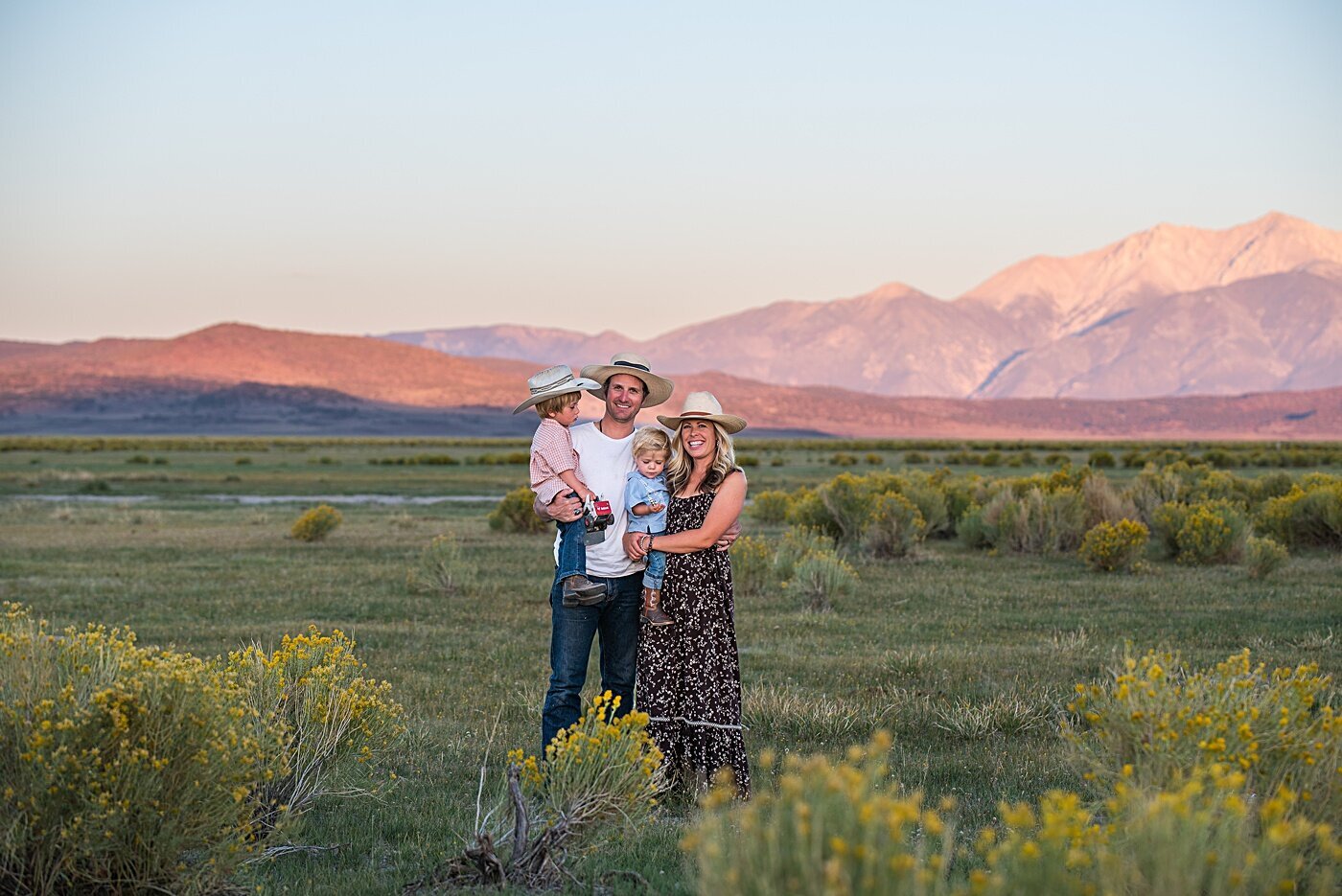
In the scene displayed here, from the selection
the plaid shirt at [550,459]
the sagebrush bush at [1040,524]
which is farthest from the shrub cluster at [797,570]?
the plaid shirt at [550,459]

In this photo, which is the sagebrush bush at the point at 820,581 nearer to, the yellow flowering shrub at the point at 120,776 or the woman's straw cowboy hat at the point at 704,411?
the woman's straw cowboy hat at the point at 704,411

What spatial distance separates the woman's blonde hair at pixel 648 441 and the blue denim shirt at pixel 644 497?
114 millimetres

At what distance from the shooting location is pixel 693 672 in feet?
21.1

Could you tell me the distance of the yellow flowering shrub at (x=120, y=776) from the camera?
4.52m

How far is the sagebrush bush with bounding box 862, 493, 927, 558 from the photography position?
1948 cm

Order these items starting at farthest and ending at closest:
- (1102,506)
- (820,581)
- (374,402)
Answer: (374,402)
(1102,506)
(820,581)

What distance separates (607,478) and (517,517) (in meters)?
19.2

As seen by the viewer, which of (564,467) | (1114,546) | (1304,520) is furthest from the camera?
(1304,520)

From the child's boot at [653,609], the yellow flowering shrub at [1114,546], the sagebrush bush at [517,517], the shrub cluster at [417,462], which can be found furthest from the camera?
the shrub cluster at [417,462]

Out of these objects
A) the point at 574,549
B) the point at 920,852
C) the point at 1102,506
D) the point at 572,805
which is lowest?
the point at 1102,506

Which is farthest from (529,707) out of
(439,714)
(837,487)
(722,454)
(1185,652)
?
(837,487)

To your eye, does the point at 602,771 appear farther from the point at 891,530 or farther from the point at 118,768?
the point at 891,530

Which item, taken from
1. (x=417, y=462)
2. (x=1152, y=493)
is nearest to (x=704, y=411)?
(x=1152, y=493)

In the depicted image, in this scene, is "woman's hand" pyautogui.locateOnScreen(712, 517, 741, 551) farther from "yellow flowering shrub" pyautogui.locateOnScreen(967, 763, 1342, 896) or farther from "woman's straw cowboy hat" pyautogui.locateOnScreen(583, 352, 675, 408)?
"yellow flowering shrub" pyautogui.locateOnScreen(967, 763, 1342, 896)
